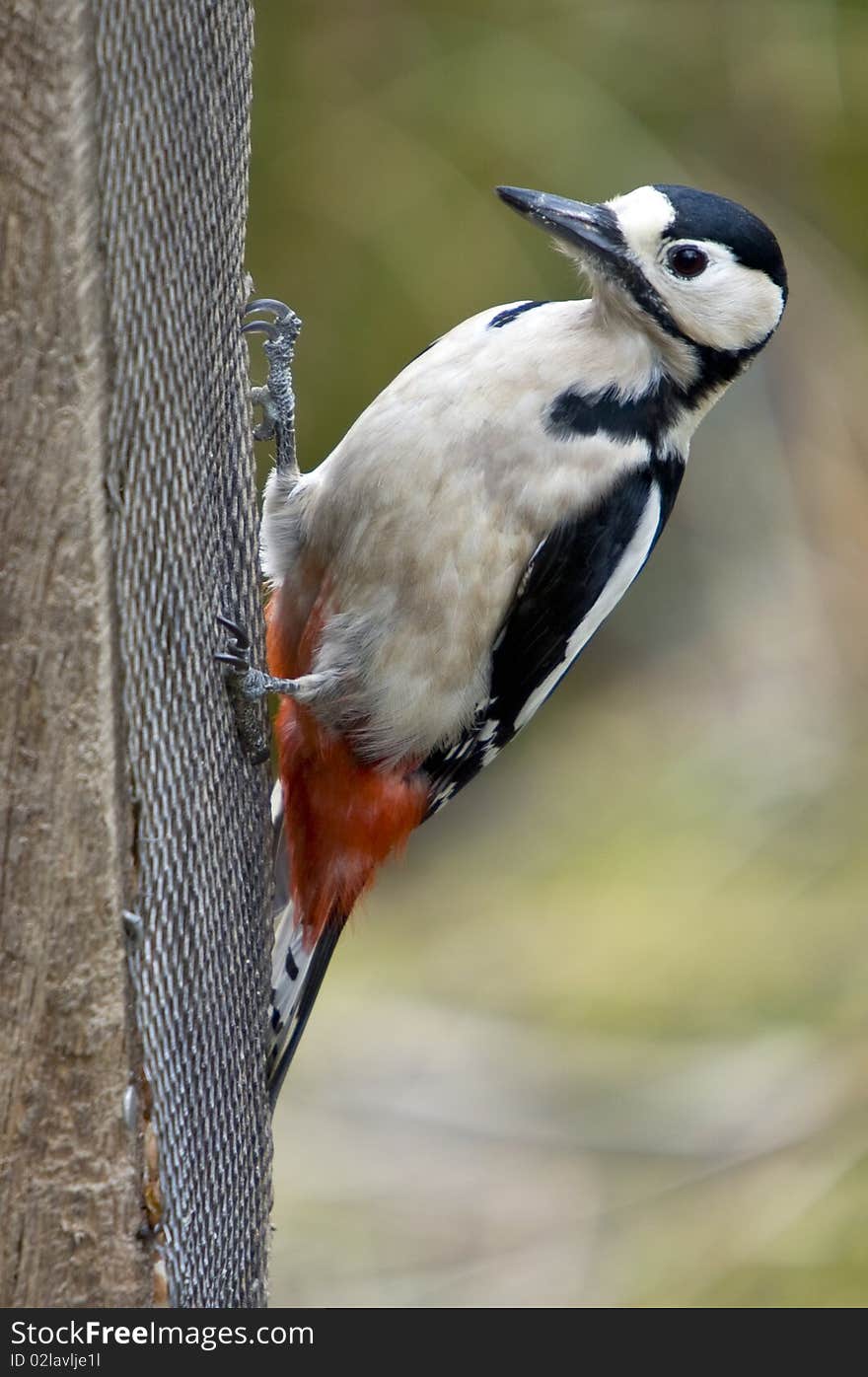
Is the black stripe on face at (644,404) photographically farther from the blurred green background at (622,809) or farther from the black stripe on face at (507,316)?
the blurred green background at (622,809)

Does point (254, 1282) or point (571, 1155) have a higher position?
point (254, 1282)

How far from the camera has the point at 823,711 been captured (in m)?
5.72

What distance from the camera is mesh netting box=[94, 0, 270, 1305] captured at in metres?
1.55

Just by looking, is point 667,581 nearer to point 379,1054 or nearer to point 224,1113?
point 379,1054

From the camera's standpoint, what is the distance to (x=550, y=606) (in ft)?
7.64

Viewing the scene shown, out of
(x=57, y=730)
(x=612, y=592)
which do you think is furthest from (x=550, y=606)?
(x=57, y=730)

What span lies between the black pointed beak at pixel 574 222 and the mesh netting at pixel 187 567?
0.56 metres

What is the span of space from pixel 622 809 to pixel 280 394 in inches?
145

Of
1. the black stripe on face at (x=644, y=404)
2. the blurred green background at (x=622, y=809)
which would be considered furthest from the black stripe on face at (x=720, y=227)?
the blurred green background at (x=622, y=809)

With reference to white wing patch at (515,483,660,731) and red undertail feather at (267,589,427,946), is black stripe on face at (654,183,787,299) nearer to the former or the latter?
white wing patch at (515,483,660,731)

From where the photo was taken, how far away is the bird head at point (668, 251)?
2330 millimetres

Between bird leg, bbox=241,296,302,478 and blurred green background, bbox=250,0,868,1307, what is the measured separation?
285 centimetres

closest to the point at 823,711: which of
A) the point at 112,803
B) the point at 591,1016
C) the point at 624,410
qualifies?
the point at 591,1016

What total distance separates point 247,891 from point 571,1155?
10.7ft
